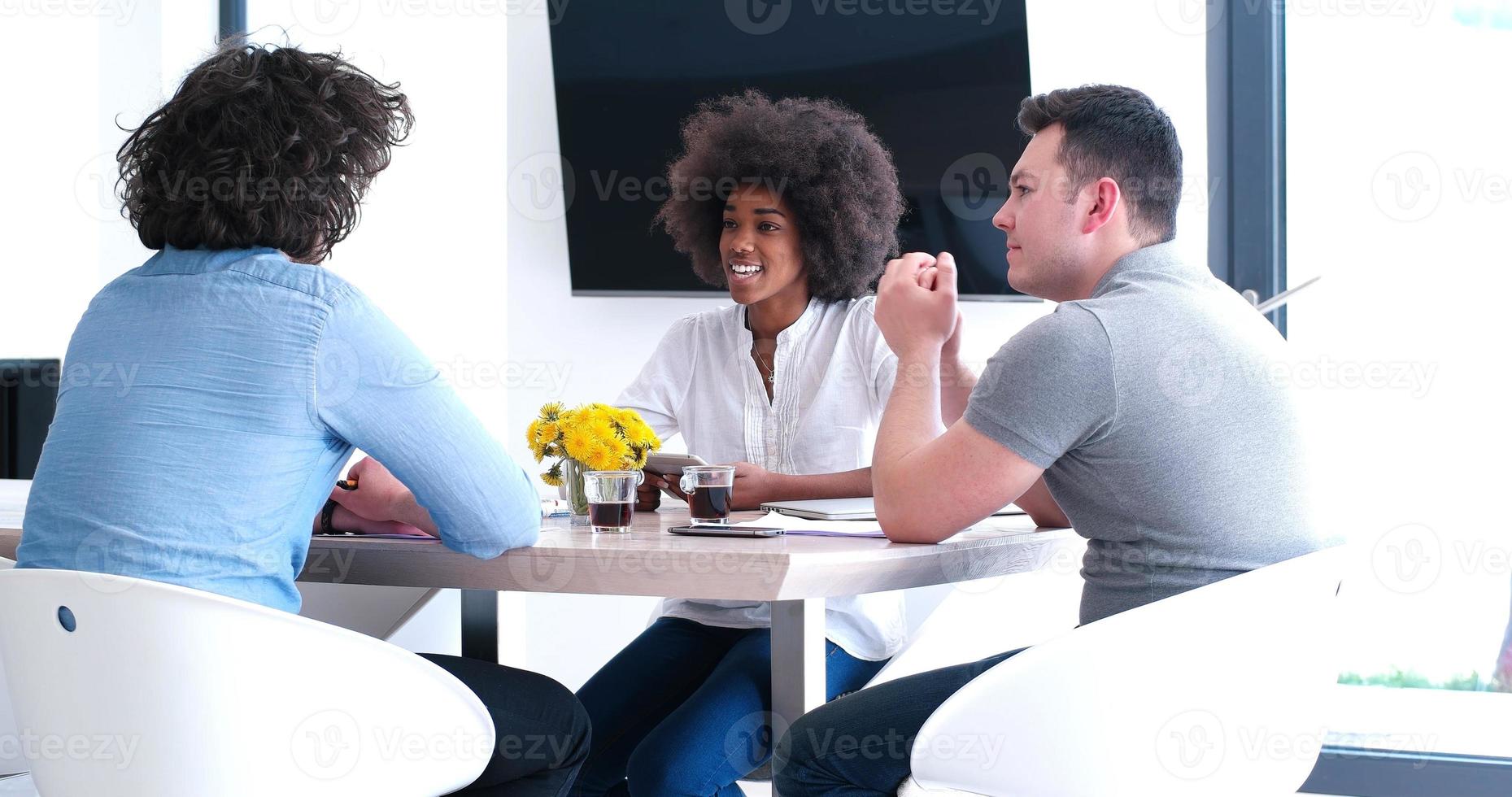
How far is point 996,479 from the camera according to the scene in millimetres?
1515

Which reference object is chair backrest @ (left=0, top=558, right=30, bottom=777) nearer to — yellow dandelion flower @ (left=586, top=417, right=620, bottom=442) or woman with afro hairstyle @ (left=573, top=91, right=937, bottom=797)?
woman with afro hairstyle @ (left=573, top=91, right=937, bottom=797)

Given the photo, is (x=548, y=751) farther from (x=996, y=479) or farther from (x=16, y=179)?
(x=16, y=179)

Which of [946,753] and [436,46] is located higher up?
[436,46]

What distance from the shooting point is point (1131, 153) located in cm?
172

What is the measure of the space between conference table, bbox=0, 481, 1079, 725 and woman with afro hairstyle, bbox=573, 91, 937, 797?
0.30 metres

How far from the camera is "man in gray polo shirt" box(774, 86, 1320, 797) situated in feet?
4.84

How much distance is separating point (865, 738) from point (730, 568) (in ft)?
0.98

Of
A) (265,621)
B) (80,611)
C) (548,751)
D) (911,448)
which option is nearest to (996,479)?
(911,448)

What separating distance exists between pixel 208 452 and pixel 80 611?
0.70 feet

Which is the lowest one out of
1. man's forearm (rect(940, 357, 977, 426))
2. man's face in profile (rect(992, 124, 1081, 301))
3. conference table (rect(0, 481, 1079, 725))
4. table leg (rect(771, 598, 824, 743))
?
table leg (rect(771, 598, 824, 743))

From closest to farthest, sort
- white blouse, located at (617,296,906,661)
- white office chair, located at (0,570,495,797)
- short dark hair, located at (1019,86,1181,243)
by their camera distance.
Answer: white office chair, located at (0,570,495,797), short dark hair, located at (1019,86,1181,243), white blouse, located at (617,296,906,661)

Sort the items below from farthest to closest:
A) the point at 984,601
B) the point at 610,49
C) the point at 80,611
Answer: the point at 610,49
the point at 984,601
the point at 80,611

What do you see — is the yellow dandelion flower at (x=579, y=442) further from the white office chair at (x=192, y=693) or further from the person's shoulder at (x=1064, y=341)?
the person's shoulder at (x=1064, y=341)

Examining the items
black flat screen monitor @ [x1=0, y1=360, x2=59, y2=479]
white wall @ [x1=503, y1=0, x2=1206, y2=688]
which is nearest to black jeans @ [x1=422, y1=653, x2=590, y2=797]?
white wall @ [x1=503, y1=0, x2=1206, y2=688]
